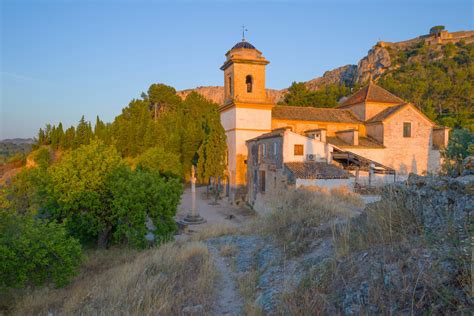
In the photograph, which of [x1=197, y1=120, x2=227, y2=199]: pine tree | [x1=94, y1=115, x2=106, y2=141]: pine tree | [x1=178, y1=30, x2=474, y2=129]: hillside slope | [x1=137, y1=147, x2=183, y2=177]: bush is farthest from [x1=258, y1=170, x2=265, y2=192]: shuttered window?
[x1=94, y1=115, x2=106, y2=141]: pine tree

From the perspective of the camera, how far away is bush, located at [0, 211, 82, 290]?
275 inches

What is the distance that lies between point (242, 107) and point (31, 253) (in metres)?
18.7

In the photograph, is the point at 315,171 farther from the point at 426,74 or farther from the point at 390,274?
the point at 426,74

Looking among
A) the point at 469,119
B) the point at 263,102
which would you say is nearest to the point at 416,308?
the point at 263,102

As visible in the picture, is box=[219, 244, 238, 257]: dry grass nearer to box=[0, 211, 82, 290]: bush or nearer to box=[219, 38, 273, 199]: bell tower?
box=[0, 211, 82, 290]: bush

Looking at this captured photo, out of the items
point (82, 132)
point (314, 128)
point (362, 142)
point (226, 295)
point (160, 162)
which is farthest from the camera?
point (82, 132)

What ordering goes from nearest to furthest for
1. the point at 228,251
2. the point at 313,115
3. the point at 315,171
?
the point at 228,251 → the point at 315,171 → the point at 313,115

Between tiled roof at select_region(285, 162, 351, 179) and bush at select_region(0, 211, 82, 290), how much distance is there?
11.9 metres

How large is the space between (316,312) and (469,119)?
39.4 m

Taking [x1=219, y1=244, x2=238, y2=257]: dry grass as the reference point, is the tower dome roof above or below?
above

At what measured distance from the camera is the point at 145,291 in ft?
18.4

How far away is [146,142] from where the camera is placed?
1432 inches

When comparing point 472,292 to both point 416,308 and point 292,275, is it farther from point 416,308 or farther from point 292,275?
point 292,275

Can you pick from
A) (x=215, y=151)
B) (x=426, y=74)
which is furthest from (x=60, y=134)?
(x=426, y=74)
